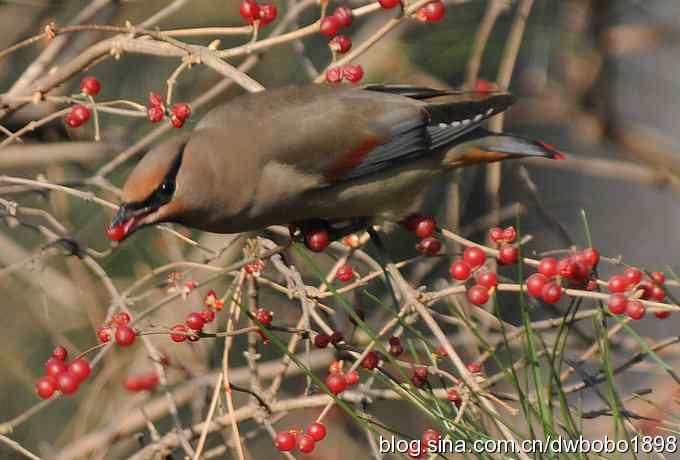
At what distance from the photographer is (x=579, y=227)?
25.0 ft

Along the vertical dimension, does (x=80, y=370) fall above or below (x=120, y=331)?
below

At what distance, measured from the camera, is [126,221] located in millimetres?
2562

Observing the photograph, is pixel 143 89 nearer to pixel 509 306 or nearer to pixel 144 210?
pixel 509 306

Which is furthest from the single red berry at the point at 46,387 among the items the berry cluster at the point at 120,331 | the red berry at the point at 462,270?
the red berry at the point at 462,270

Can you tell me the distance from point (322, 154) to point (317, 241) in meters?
0.25

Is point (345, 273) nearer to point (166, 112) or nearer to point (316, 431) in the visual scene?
point (316, 431)

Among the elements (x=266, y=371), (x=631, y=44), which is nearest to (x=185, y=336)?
(x=266, y=371)

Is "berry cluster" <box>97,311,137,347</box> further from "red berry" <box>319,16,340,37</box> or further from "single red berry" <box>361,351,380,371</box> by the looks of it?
"red berry" <box>319,16,340,37</box>

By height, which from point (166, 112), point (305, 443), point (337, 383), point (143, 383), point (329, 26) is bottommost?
point (143, 383)

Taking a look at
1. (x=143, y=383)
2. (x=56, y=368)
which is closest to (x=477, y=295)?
(x=56, y=368)

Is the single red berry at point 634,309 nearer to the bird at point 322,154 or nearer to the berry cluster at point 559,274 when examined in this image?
the berry cluster at point 559,274

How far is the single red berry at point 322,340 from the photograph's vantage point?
236 cm

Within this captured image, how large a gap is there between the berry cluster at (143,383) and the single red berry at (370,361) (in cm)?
137

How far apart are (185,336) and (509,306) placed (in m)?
2.54
